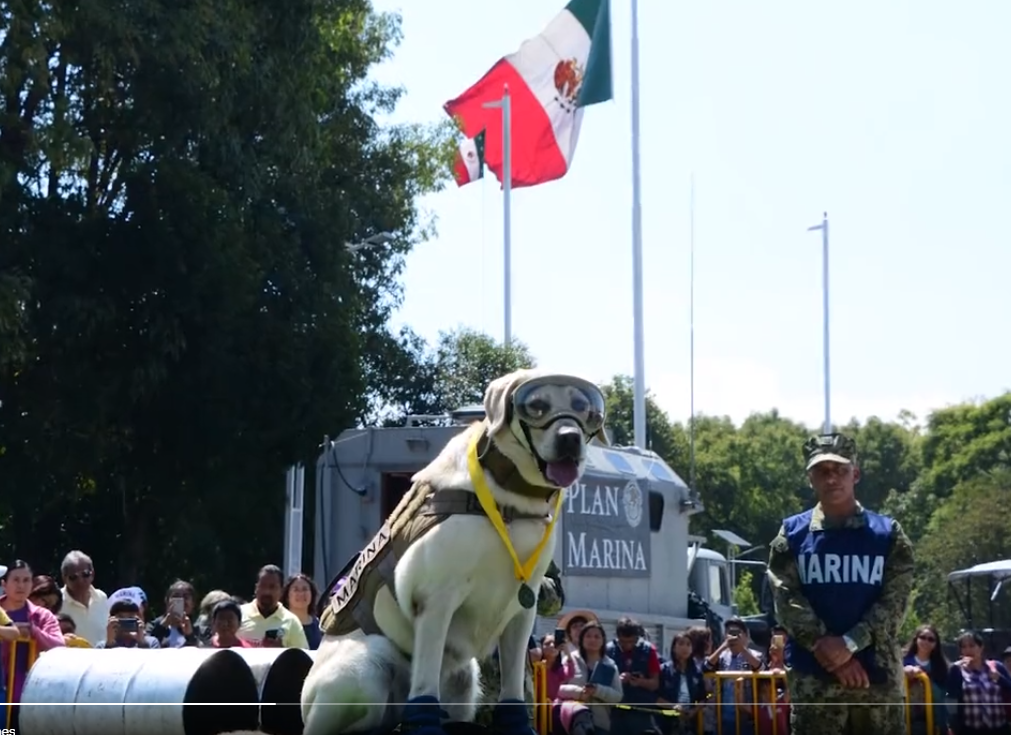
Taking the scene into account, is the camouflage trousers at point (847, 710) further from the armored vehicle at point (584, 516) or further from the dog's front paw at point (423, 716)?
the armored vehicle at point (584, 516)

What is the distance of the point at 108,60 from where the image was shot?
73.1 ft

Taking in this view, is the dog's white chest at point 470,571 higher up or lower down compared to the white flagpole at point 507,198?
lower down

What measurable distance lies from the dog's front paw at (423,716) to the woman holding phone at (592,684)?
18.4 ft

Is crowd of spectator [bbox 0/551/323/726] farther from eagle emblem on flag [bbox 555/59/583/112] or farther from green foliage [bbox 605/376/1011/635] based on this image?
green foliage [bbox 605/376/1011/635]

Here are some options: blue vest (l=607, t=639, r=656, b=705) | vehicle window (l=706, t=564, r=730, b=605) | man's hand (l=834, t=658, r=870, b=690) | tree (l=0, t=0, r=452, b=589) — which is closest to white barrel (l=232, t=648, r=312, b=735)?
man's hand (l=834, t=658, r=870, b=690)

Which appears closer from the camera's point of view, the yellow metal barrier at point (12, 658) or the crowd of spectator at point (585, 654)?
the yellow metal barrier at point (12, 658)

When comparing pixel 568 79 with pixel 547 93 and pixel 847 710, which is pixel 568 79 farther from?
pixel 847 710

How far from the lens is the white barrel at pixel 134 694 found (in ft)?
21.9

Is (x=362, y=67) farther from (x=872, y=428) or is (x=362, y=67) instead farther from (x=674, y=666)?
(x=872, y=428)

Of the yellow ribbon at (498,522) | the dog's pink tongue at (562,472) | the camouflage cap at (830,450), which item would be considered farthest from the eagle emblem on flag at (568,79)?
the dog's pink tongue at (562,472)

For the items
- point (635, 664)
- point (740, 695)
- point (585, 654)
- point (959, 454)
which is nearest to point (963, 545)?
point (959, 454)

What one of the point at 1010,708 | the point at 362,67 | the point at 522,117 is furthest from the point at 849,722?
the point at 522,117

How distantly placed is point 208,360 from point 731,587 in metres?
7.77

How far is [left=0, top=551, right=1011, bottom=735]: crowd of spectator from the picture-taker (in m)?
11.2
